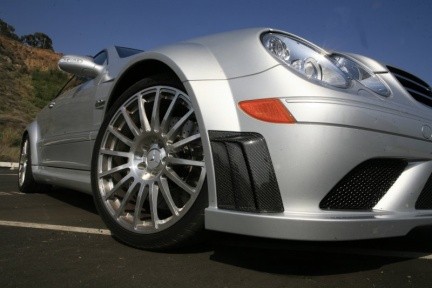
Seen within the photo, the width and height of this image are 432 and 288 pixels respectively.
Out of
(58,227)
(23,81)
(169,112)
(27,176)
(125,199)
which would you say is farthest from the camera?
(23,81)

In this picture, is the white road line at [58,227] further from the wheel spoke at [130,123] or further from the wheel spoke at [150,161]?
the wheel spoke at [130,123]

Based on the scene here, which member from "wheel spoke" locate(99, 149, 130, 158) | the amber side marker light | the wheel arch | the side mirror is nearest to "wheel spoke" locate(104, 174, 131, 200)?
"wheel spoke" locate(99, 149, 130, 158)

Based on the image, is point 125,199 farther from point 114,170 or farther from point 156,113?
point 156,113

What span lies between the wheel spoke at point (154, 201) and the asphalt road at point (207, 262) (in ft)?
0.58

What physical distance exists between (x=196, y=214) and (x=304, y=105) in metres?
0.71

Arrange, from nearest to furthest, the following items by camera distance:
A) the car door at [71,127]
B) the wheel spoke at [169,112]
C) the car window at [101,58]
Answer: the wheel spoke at [169,112], the car door at [71,127], the car window at [101,58]

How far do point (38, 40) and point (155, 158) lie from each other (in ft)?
160

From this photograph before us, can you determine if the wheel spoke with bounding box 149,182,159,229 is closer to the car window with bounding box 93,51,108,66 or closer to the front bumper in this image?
the front bumper

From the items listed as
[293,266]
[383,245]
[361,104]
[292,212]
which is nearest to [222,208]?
[292,212]

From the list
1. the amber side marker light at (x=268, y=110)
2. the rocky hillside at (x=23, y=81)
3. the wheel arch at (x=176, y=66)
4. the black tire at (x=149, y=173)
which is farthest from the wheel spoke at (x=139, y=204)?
the rocky hillside at (x=23, y=81)

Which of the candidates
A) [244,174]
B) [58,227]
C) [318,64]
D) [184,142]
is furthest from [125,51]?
[244,174]

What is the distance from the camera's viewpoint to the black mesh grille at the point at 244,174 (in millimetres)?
Result: 1939

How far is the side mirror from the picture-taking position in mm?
3438

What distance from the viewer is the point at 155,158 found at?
7.93 feet
